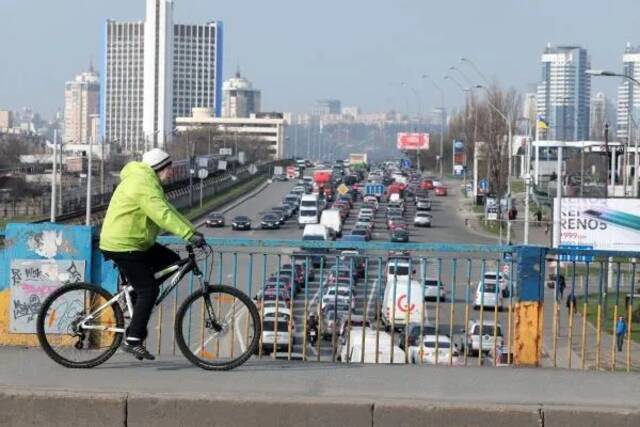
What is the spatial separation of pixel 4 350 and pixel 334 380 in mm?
2894

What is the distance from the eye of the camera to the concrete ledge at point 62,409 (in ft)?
26.3

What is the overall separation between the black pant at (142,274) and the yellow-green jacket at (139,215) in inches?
2.5

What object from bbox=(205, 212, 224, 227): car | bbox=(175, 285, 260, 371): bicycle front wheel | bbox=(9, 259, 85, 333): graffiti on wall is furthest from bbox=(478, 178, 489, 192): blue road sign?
bbox=(175, 285, 260, 371): bicycle front wheel

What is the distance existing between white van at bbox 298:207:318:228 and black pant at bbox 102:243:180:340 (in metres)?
68.2

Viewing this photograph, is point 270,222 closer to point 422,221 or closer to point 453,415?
point 422,221

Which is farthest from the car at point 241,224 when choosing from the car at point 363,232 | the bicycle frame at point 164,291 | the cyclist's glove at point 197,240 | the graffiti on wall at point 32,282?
the cyclist's glove at point 197,240

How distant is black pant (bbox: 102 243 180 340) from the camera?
918 cm

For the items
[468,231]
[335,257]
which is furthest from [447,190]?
[335,257]

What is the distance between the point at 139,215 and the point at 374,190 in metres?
99.1

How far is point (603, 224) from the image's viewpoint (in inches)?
1805

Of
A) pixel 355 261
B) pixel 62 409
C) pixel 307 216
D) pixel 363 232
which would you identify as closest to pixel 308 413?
pixel 62 409

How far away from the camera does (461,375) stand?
30.5ft

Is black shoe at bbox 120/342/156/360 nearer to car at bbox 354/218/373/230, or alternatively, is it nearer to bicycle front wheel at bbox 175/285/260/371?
bicycle front wheel at bbox 175/285/260/371

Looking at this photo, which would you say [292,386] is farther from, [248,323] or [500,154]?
[500,154]
